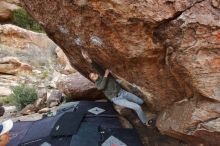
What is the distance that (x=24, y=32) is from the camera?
15000 millimetres

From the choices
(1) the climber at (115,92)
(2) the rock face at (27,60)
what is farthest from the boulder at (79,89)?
(2) the rock face at (27,60)

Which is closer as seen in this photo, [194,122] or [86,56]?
[194,122]

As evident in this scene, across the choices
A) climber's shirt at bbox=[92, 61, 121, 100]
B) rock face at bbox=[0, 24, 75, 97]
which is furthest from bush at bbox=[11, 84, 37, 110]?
climber's shirt at bbox=[92, 61, 121, 100]

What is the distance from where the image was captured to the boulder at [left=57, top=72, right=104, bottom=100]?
21.0ft

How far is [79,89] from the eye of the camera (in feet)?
21.4

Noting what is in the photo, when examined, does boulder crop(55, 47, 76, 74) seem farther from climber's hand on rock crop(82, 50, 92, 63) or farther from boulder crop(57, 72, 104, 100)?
climber's hand on rock crop(82, 50, 92, 63)

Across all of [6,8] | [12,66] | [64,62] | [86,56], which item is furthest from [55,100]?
[6,8]

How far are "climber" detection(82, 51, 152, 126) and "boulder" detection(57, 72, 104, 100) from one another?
1.68 m

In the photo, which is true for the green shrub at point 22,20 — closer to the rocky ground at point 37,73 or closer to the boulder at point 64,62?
the rocky ground at point 37,73

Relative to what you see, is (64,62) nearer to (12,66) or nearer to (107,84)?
(12,66)

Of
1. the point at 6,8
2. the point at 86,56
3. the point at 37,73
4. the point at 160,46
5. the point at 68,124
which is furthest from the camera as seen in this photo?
the point at 6,8

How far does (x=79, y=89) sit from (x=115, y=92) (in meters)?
2.07

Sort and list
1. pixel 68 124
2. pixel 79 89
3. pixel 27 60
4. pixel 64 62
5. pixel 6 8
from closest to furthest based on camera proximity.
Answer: pixel 68 124 < pixel 79 89 < pixel 27 60 < pixel 64 62 < pixel 6 8

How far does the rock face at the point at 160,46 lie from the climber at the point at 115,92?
0.38 ft
